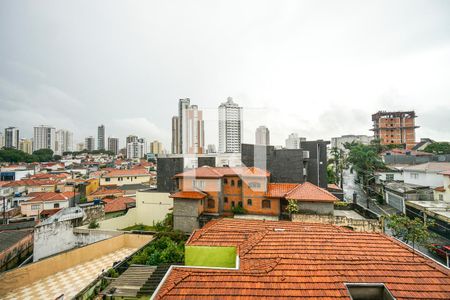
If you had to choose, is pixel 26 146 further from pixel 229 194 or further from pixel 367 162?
pixel 367 162

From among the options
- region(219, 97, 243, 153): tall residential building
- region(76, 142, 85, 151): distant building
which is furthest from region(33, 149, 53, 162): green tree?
region(219, 97, 243, 153): tall residential building

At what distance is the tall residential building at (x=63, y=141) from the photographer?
91.2 m

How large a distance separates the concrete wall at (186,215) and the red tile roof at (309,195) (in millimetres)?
7097

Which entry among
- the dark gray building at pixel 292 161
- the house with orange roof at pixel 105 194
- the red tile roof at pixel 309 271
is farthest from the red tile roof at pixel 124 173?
the red tile roof at pixel 309 271

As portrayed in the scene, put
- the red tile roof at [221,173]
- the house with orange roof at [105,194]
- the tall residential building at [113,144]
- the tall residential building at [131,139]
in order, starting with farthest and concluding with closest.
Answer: the tall residential building at [113,144], the tall residential building at [131,139], the house with orange roof at [105,194], the red tile roof at [221,173]

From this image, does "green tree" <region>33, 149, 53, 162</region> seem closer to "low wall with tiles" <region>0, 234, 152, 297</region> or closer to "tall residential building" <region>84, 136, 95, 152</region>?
"tall residential building" <region>84, 136, 95, 152</region>

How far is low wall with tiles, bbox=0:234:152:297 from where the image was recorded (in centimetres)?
1071

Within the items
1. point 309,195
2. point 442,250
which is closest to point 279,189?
point 309,195

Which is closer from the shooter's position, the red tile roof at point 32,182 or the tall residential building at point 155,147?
the red tile roof at point 32,182

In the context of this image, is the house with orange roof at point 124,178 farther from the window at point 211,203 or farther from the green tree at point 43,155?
the green tree at point 43,155

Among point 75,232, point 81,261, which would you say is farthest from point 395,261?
point 75,232

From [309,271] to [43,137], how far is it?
11257 cm

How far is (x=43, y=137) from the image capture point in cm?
8644

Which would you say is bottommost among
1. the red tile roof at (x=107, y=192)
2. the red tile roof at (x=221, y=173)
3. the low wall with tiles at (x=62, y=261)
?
the low wall with tiles at (x=62, y=261)
